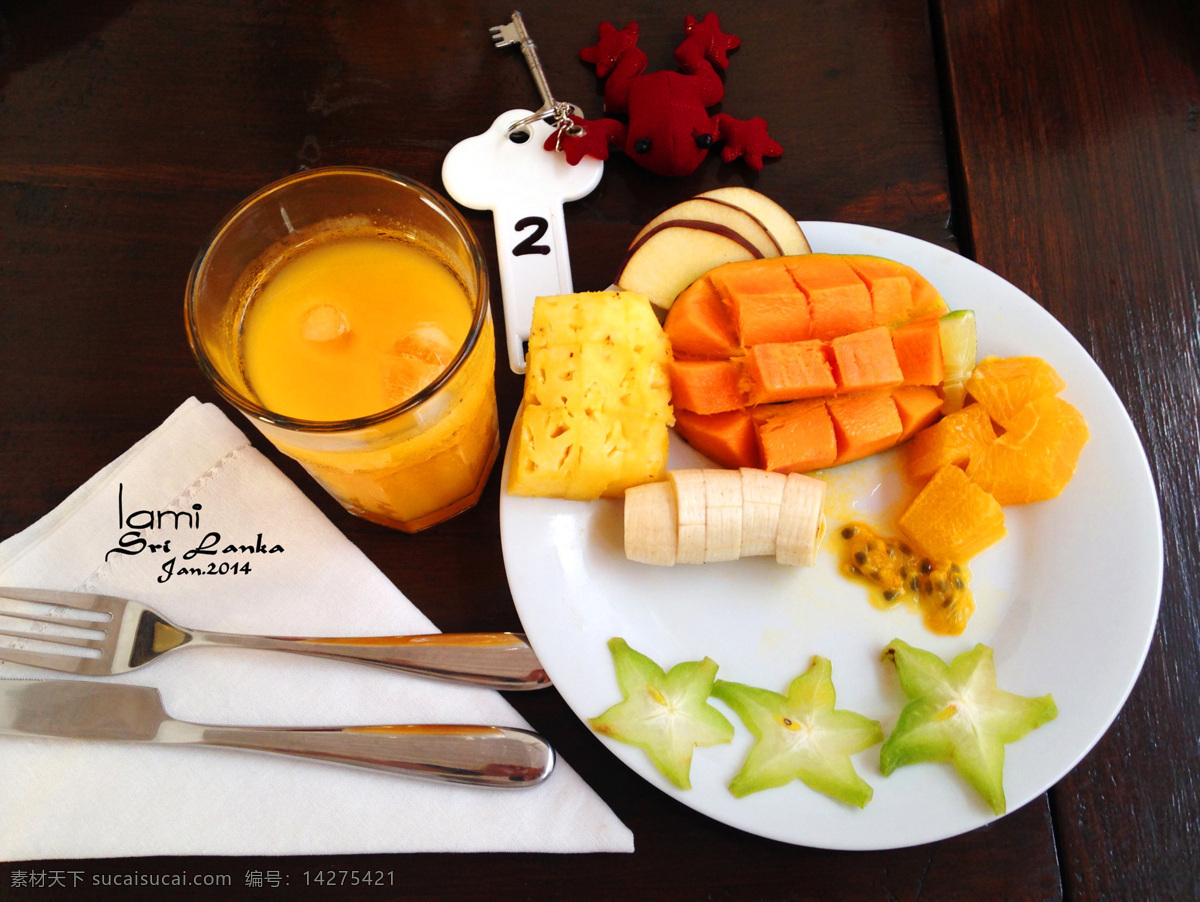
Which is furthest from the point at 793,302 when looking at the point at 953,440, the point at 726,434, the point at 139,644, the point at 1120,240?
the point at 139,644

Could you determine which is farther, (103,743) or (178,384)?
(178,384)

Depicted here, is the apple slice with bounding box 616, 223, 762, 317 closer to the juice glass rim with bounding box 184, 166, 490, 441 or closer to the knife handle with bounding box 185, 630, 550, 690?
the juice glass rim with bounding box 184, 166, 490, 441

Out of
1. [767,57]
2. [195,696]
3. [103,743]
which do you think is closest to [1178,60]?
[767,57]

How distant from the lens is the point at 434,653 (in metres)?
1.36

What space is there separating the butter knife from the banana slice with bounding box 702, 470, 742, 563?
1.58 feet

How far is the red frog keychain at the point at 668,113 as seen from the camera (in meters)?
1.79

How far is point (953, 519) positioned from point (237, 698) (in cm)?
139

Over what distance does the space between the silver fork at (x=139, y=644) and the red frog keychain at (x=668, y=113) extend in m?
1.21

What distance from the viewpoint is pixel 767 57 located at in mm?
2002

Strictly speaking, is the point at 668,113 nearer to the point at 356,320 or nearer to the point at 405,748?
the point at 356,320

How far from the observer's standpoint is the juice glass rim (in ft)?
3.51

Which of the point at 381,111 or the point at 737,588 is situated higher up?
the point at 381,111

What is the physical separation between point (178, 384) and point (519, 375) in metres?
0.76

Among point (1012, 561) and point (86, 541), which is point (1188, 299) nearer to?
point (1012, 561)
